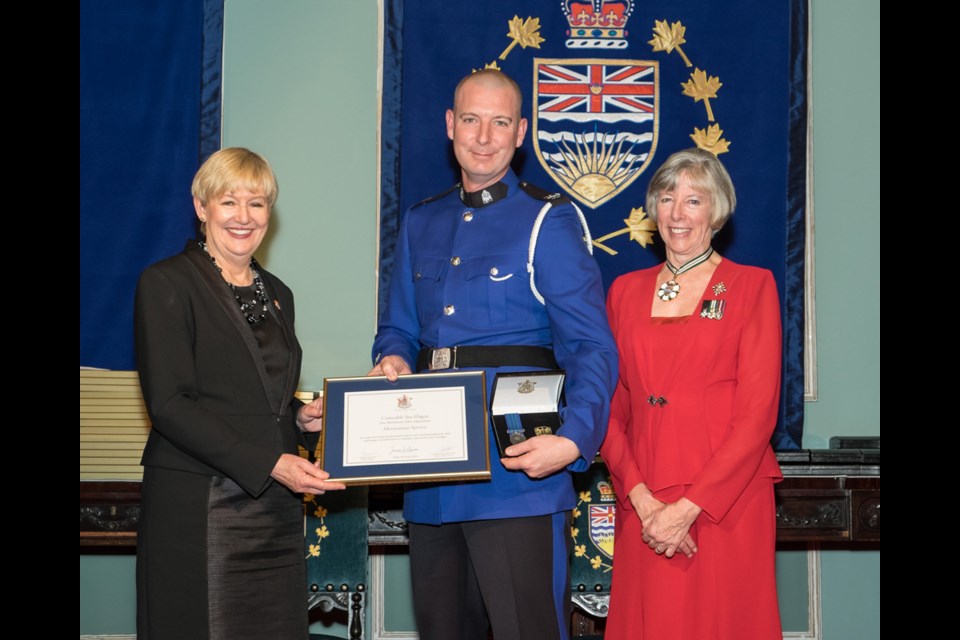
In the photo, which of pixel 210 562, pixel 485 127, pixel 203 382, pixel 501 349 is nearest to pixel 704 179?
pixel 485 127

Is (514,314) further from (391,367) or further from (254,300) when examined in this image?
(254,300)

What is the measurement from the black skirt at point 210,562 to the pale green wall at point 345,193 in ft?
7.50

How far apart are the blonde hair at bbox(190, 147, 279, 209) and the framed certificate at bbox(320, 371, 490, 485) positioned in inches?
23.0

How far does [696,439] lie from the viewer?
2.73 m

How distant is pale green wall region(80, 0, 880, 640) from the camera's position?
477cm

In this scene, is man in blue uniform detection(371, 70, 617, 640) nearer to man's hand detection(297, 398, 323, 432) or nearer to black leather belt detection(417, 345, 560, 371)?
A: black leather belt detection(417, 345, 560, 371)

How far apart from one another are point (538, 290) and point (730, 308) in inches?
25.1

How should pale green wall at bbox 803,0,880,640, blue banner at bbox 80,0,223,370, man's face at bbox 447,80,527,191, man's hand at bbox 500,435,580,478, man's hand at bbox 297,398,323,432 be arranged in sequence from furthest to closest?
pale green wall at bbox 803,0,880,640, blue banner at bbox 80,0,223,370, man's hand at bbox 297,398,323,432, man's face at bbox 447,80,527,191, man's hand at bbox 500,435,580,478

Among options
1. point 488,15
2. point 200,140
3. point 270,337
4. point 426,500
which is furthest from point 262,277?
point 488,15

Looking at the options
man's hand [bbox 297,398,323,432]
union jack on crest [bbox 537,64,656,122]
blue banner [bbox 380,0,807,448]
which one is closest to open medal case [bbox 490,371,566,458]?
man's hand [bbox 297,398,323,432]

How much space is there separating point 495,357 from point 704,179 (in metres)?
0.91

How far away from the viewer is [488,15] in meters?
4.68

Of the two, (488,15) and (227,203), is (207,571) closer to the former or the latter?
(227,203)

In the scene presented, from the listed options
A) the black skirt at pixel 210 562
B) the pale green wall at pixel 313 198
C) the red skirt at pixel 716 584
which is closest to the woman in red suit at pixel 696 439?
the red skirt at pixel 716 584
